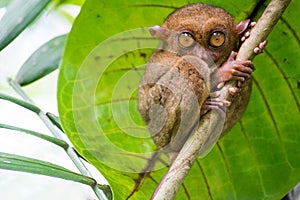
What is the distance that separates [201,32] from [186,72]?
8 centimetres

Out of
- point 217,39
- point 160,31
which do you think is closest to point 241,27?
point 217,39

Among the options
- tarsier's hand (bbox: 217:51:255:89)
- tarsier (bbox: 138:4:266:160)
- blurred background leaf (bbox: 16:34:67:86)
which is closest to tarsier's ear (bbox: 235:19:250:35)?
tarsier (bbox: 138:4:266:160)

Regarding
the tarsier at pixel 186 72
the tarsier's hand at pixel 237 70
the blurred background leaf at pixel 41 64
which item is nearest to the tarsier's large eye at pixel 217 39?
the tarsier at pixel 186 72

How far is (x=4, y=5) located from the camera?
1.95 m

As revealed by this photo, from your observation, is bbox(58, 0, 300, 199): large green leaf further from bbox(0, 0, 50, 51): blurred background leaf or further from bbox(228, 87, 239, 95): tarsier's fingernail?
bbox(228, 87, 239, 95): tarsier's fingernail

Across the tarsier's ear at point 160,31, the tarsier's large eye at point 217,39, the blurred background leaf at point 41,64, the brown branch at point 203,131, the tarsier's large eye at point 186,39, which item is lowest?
the brown branch at point 203,131

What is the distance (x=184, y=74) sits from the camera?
3.90ft

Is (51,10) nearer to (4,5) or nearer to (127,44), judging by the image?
(4,5)

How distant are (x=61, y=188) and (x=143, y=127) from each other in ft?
4.37

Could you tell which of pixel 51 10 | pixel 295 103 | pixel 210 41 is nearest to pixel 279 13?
pixel 210 41

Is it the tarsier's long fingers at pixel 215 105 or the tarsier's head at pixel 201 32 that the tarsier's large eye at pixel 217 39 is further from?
the tarsier's long fingers at pixel 215 105

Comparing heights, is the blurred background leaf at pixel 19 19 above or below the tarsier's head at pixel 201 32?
above

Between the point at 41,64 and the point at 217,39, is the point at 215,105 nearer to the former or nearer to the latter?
the point at 217,39

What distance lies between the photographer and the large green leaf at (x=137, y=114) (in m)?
1.24
